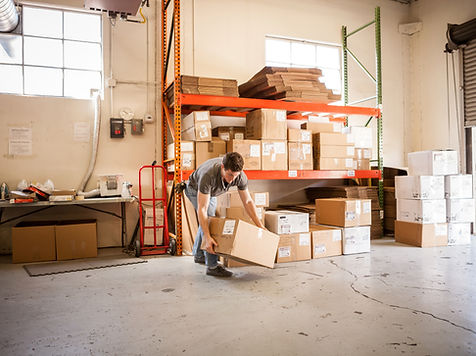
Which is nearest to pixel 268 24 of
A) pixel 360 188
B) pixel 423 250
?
pixel 360 188

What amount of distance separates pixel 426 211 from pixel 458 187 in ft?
2.09

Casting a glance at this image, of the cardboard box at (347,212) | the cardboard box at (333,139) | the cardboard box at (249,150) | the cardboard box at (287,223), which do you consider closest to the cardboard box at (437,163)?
the cardboard box at (333,139)

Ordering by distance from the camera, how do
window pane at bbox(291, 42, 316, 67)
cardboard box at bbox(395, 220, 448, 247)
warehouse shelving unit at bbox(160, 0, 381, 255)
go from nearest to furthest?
warehouse shelving unit at bbox(160, 0, 381, 255)
cardboard box at bbox(395, 220, 448, 247)
window pane at bbox(291, 42, 316, 67)

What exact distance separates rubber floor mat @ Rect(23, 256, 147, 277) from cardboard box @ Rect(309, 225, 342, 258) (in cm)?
193

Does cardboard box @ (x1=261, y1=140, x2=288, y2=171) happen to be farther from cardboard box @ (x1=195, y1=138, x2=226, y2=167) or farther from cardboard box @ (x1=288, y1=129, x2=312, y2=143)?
cardboard box @ (x1=195, y1=138, x2=226, y2=167)

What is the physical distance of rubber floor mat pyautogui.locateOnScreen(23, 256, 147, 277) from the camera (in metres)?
3.70

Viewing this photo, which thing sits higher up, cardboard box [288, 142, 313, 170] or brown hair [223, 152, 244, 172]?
cardboard box [288, 142, 313, 170]

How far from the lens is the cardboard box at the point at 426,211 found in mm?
4734

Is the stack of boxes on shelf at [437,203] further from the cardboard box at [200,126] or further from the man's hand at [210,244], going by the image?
the man's hand at [210,244]

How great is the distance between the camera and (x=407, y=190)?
5.00m

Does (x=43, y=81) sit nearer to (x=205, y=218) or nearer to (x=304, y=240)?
(x=205, y=218)

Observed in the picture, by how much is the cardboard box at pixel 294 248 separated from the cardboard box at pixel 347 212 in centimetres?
50

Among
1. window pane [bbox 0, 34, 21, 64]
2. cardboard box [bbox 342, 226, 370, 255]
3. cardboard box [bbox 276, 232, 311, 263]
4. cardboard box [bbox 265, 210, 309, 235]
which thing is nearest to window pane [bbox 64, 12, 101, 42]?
window pane [bbox 0, 34, 21, 64]

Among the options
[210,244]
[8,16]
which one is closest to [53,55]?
[8,16]
